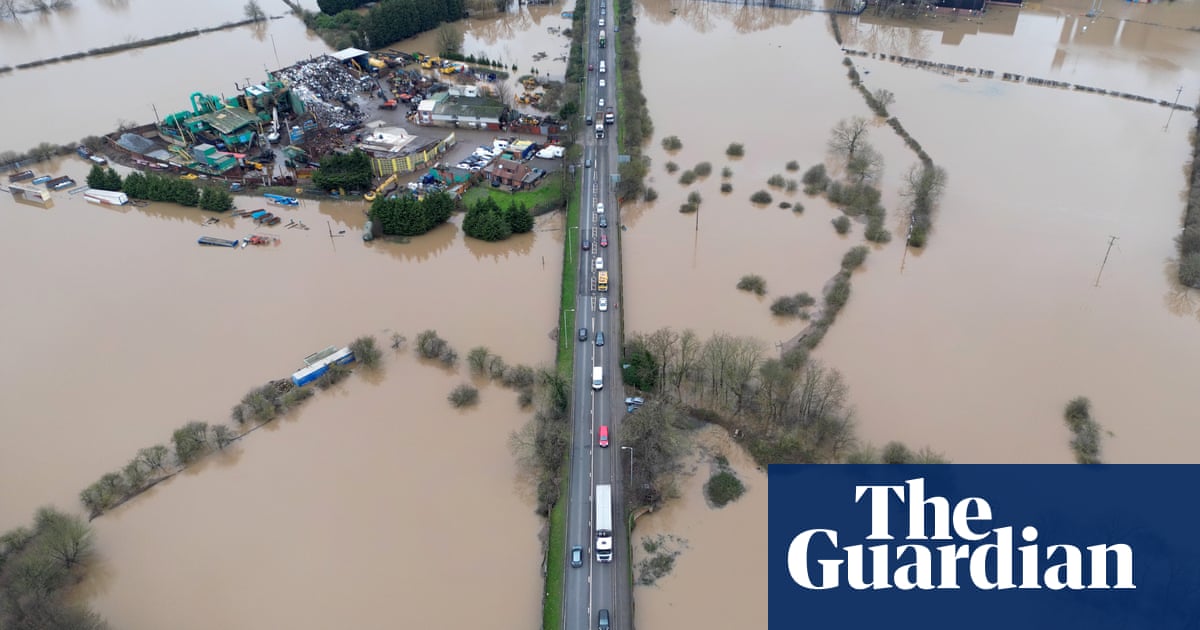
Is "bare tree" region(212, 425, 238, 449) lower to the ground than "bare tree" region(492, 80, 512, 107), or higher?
lower

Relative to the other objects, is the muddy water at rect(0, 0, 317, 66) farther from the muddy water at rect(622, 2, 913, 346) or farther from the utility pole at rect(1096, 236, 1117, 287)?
the utility pole at rect(1096, 236, 1117, 287)

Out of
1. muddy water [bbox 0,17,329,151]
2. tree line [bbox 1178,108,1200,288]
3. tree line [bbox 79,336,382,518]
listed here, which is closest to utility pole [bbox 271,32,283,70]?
muddy water [bbox 0,17,329,151]

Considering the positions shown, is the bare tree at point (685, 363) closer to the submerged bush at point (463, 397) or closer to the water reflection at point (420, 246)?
the submerged bush at point (463, 397)

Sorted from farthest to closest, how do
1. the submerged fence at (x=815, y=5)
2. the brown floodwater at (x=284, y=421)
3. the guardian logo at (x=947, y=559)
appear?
the submerged fence at (x=815, y=5), the brown floodwater at (x=284, y=421), the guardian logo at (x=947, y=559)

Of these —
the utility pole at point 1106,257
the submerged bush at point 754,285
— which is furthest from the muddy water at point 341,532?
the utility pole at point 1106,257

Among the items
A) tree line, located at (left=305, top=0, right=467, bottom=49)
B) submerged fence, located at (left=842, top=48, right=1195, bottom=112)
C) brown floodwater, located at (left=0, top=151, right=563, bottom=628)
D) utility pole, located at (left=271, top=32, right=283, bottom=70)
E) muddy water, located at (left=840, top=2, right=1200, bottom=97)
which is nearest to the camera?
brown floodwater, located at (left=0, top=151, right=563, bottom=628)

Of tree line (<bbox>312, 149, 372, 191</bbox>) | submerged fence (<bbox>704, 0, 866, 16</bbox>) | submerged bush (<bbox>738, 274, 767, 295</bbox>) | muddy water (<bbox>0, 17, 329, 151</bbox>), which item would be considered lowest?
submerged bush (<bbox>738, 274, 767, 295</bbox>)
